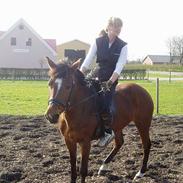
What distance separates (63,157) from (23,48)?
57487mm

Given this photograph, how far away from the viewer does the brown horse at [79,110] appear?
18.9 ft

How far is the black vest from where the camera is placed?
22.7 feet

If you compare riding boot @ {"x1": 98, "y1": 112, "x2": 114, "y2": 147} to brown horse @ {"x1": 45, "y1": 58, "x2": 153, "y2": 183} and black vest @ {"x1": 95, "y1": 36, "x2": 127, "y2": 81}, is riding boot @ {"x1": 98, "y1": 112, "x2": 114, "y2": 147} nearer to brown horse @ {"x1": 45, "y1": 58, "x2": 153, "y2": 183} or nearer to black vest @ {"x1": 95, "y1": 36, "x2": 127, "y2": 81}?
brown horse @ {"x1": 45, "y1": 58, "x2": 153, "y2": 183}

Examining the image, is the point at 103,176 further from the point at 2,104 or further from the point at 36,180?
the point at 2,104

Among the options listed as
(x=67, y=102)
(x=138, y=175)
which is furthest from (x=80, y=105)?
(x=138, y=175)

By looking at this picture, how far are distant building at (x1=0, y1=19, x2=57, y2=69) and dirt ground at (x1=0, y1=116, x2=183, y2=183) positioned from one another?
52508mm

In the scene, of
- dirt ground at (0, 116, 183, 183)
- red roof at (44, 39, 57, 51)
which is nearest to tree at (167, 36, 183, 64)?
red roof at (44, 39, 57, 51)

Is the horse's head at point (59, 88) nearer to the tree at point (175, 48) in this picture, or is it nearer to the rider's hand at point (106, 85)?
the rider's hand at point (106, 85)

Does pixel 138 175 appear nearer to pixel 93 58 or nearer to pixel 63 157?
pixel 63 157

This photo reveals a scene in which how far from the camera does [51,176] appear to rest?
6.99 meters

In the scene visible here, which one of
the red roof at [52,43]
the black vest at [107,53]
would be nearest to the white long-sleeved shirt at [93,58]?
the black vest at [107,53]

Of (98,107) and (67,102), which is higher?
(67,102)

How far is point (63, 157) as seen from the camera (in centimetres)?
830

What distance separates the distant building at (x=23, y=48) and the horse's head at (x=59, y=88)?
57643 millimetres
